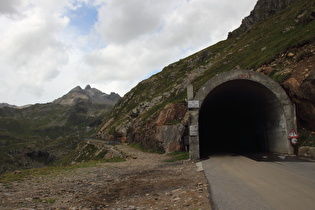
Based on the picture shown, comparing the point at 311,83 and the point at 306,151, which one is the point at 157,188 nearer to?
the point at 306,151

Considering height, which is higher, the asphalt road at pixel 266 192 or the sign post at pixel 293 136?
the sign post at pixel 293 136

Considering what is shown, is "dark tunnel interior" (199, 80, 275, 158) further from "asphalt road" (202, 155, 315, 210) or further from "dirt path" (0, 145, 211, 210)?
"dirt path" (0, 145, 211, 210)

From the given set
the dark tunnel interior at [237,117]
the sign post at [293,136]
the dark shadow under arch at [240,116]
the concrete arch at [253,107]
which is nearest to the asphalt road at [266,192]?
the sign post at [293,136]

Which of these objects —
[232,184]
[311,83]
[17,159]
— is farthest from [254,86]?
[17,159]

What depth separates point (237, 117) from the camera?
33.7 meters

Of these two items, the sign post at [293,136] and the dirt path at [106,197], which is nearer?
the dirt path at [106,197]

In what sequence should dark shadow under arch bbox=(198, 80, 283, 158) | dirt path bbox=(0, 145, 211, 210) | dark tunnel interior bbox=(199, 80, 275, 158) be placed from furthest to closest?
dark tunnel interior bbox=(199, 80, 275, 158)
dark shadow under arch bbox=(198, 80, 283, 158)
dirt path bbox=(0, 145, 211, 210)

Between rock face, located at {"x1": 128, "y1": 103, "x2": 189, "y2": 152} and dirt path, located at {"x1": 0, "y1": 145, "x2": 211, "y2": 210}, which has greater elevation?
rock face, located at {"x1": 128, "y1": 103, "x2": 189, "y2": 152}

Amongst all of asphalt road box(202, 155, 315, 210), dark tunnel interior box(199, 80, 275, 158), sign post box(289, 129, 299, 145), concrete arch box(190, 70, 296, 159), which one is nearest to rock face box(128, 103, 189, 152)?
dark tunnel interior box(199, 80, 275, 158)

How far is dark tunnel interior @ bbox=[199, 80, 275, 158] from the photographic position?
2155 cm

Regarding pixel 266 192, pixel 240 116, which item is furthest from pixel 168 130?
pixel 266 192

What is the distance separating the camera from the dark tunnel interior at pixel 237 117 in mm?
21547

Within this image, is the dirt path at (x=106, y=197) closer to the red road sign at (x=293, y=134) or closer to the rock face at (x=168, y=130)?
the red road sign at (x=293, y=134)

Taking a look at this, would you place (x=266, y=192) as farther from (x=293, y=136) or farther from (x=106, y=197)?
(x=293, y=136)
